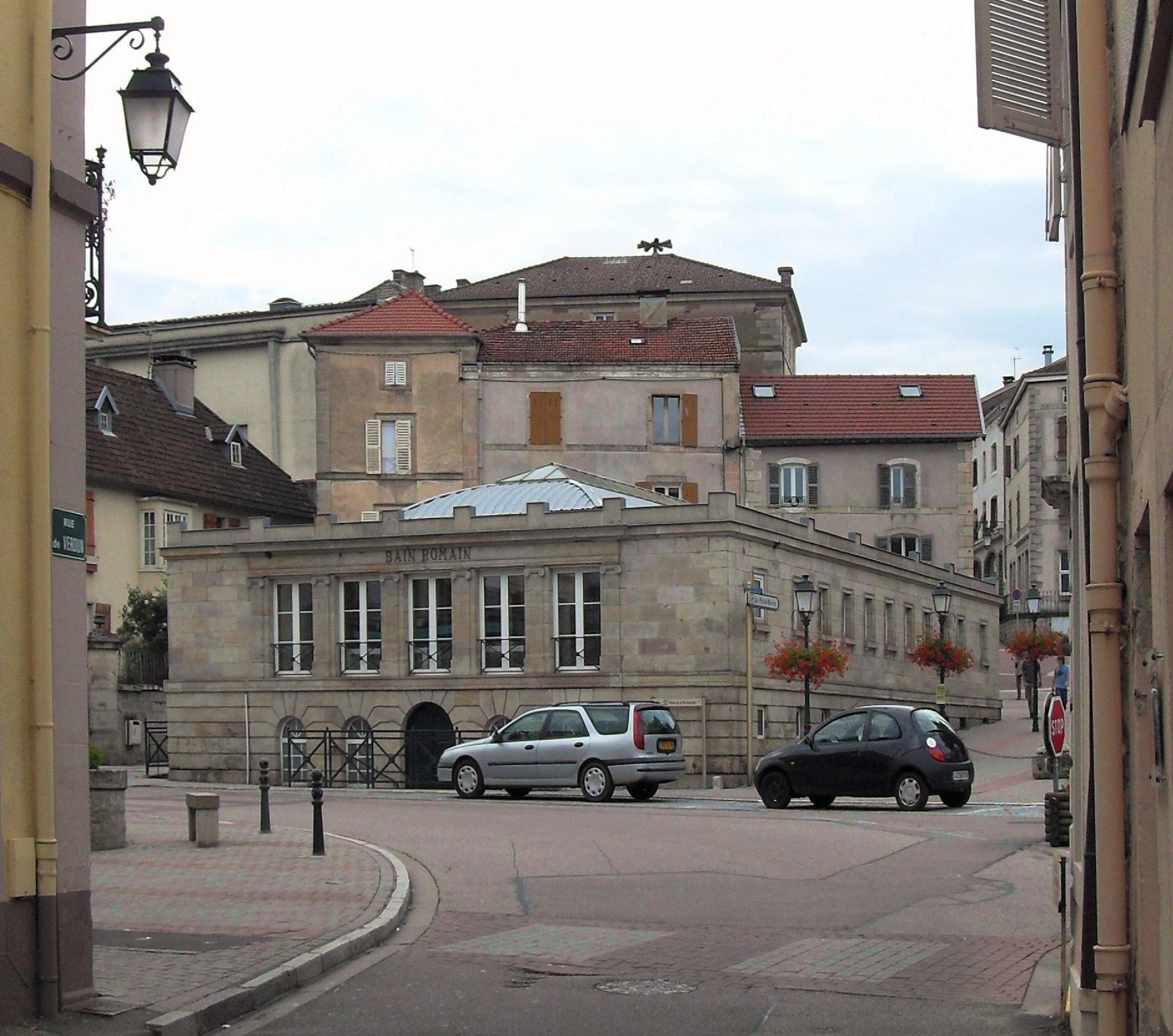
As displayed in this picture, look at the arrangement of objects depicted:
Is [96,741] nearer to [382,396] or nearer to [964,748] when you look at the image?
[382,396]

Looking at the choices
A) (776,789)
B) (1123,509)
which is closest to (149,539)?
(776,789)

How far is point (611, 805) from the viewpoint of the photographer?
29.9 metres

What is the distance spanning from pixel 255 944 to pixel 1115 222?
794cm

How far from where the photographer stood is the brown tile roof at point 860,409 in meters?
60.2

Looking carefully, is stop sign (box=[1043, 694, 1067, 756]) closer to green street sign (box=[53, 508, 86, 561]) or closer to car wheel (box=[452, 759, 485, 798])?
green street sign (box=[53, 508, 86, 561])

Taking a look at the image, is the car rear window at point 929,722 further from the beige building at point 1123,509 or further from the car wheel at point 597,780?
the beige building at point 1123,509

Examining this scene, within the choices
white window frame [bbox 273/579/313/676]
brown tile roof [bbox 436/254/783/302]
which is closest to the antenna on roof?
brown tile roof [bbox 436/254/783/302]

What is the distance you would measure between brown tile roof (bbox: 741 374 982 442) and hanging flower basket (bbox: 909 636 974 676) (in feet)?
44.9

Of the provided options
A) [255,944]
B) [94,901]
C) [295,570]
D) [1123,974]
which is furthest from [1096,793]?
[295,570]

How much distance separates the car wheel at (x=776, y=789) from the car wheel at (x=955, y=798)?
8.26 ft

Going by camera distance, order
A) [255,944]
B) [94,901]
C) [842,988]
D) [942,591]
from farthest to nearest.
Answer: [942,591] → [94,901] → [255,944] → [842,988]

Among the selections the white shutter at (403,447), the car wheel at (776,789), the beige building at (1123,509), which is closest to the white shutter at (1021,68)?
the beige building at (1123,509)

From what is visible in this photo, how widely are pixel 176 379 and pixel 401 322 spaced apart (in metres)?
10.8

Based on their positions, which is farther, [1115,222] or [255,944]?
[255,944]
